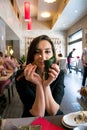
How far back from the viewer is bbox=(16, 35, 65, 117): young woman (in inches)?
50.6

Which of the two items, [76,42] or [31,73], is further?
[76,42]

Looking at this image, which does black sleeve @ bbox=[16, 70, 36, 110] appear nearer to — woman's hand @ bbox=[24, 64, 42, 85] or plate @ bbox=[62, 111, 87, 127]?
woman's hand @ bbox=[24, 64, 42, 85]

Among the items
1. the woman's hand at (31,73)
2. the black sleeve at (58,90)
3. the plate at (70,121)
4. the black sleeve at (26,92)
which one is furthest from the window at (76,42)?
the plate at (70,121)

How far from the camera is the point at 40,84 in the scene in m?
1.35

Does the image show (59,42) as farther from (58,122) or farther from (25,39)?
(58,122)

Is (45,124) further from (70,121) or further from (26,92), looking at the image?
(26,92)

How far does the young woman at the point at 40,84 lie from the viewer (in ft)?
4.21

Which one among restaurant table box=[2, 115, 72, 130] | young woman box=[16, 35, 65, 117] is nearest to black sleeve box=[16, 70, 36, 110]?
young woman box=[16, 35, 65, 117]

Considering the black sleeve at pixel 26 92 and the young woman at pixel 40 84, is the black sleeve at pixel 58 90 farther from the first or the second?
the black sleeve at pixel 26 92

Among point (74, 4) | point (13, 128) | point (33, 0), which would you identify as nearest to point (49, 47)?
point (13, 128)

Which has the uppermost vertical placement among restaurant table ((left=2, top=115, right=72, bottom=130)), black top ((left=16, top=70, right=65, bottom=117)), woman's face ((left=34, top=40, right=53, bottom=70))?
woman's face ((left=34, top=40, right=53, bottom=70))

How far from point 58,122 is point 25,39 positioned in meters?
13.7

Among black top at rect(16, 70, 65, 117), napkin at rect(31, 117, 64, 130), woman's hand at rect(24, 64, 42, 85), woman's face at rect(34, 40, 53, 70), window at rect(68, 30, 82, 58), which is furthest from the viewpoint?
window at rect(68, 30, 82, 58)

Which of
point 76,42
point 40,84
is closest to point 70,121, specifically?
point 40,84
